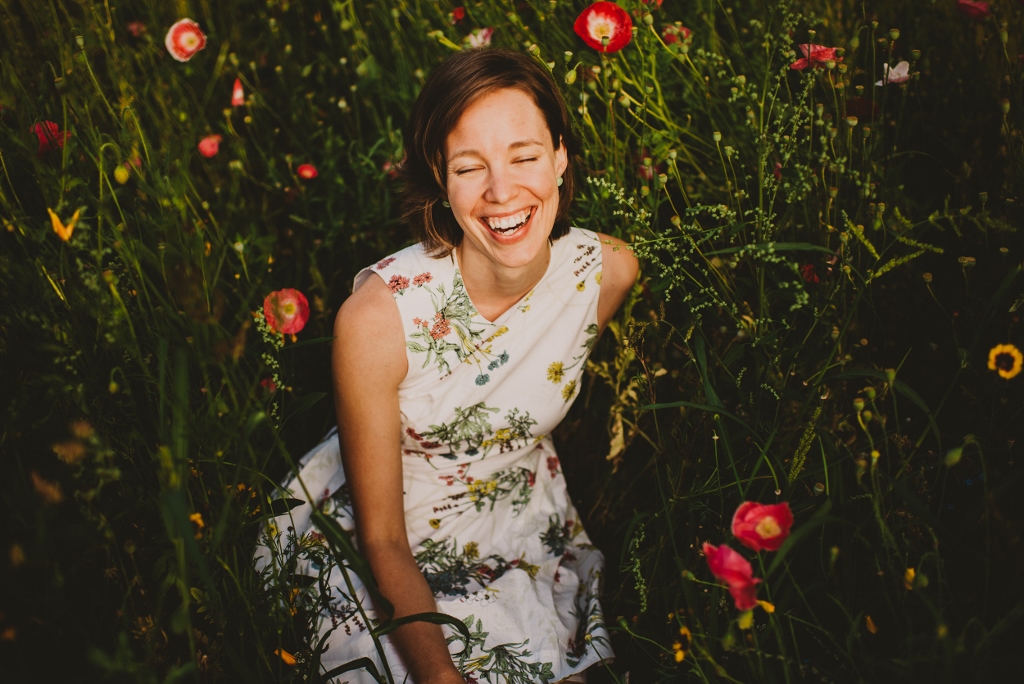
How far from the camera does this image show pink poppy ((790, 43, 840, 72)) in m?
1.37

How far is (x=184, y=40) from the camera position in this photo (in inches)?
80.6

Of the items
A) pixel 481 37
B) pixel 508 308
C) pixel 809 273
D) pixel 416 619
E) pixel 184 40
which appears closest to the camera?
pixel 416 619

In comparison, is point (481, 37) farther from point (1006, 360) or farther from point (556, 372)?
point (1006, 360)

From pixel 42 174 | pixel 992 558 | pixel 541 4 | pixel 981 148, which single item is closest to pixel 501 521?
pixel 992 558

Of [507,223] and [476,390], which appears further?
[476,390]

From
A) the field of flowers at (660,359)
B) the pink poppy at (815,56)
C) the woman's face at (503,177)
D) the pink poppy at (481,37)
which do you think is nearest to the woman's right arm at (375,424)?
the field of flowers at (660,359)

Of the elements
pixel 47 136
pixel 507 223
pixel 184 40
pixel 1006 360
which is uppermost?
pixel 184 40

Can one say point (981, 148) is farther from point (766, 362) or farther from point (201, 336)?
point (201, 336)

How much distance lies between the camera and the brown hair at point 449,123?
4.68 feet

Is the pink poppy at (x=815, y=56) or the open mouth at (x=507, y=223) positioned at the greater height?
the pink poppy at (x=815, y=56)

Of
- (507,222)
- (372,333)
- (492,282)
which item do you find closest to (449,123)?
(507,222)

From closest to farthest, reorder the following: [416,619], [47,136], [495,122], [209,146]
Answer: [416,619]
[47,136]
[495,122]
[209,146]

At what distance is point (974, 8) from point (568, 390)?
124 centimetres

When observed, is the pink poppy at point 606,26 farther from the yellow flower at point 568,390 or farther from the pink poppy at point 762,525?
the pink poppy at point 762,525
